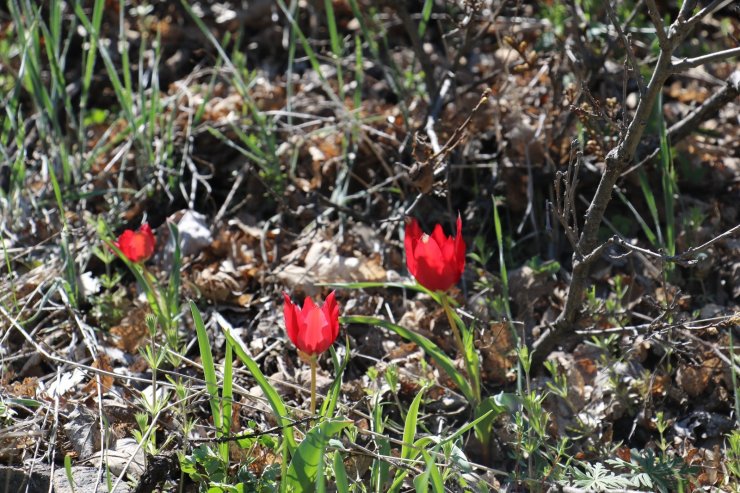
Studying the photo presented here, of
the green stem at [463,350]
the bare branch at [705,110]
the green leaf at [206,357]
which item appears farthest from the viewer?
the bare branch at [705,110]

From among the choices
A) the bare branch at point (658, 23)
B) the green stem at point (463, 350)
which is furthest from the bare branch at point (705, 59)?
the green stem at point (463, 350)

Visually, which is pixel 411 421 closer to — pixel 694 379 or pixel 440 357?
pixel 440 357

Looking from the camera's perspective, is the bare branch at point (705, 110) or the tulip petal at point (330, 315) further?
the bare branch at point (705, 110)

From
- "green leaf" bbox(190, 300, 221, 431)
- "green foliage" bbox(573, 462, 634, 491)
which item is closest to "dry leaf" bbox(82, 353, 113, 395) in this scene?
"green leaf" bbox(190, 300, 221, 431)

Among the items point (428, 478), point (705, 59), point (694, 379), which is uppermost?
point (705, 59)

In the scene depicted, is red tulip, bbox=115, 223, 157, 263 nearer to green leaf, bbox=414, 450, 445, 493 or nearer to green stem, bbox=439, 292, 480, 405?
green stem, bbox=439, 292, 480, 405

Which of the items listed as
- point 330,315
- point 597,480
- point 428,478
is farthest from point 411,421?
point 597,480

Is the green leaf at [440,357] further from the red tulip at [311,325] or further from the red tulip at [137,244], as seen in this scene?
the red tulip at [137,244]

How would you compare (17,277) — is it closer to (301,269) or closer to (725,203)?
(301,269)
